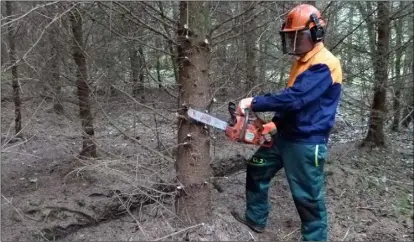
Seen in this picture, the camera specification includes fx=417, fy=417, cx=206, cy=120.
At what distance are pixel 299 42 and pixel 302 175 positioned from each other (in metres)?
1.06

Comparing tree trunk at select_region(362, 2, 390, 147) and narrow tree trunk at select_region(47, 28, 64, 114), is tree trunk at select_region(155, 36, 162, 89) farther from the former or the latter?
tree trunk at select_region(362, 2, 390, 147)

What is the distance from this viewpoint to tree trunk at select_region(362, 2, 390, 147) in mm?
6320

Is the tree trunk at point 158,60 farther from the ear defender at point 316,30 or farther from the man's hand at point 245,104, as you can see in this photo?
the ear defender at point 316,30

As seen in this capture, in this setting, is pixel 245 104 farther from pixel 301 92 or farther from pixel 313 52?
pixel 313 52

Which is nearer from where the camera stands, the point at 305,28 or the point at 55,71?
the point at 305,28

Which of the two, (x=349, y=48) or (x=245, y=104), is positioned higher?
(x=349, y=48)

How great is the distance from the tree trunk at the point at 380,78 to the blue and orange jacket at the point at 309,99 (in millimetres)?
3169

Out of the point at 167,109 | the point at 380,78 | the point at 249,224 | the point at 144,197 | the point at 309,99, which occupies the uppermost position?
the point at 380,78

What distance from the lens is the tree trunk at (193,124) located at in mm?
3281

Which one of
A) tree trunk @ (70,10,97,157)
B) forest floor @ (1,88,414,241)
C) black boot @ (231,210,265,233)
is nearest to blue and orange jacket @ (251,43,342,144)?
black boot @ (231,210,265,233)

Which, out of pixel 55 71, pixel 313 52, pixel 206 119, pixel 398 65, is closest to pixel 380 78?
pixel 398 65

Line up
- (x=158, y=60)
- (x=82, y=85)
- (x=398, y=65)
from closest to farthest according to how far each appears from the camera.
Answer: (x=158, y=60) < (x=82, y=85) < (x=398, y=65)

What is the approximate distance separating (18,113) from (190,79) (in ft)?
10.6

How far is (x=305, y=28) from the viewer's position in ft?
10.6
